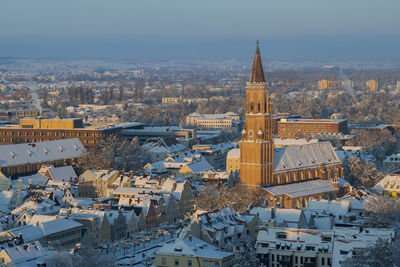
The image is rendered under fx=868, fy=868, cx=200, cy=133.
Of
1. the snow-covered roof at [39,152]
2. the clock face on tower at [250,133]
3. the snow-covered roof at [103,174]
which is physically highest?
the clock face on tower at [250,133]

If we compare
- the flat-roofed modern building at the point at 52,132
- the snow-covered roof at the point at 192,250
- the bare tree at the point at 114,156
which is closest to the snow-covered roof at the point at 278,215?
the snow-covered roof at the point at 192,250

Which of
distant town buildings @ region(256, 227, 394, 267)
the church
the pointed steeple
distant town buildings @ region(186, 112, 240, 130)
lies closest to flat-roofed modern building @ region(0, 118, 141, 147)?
the church

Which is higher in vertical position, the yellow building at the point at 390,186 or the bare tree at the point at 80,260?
the bare tree at the point at 80,260

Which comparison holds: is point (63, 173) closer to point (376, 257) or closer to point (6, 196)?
point (6, 196)

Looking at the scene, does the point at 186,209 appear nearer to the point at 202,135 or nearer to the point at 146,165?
the point at 146,165

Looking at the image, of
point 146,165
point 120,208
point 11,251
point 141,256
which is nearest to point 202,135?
point 146,165

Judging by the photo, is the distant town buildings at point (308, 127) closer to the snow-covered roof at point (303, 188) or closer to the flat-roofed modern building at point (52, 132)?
the flat-roofed modern building at point (52, 132)

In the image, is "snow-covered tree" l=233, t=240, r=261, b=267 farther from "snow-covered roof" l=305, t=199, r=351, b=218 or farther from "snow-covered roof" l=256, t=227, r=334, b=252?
"snow-covered roof" l=305, t=199, r=351, b=218
